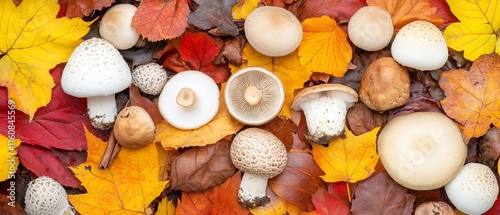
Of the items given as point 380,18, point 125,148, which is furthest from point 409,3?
point 125,148

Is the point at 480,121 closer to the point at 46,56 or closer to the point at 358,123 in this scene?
the point at 358,123

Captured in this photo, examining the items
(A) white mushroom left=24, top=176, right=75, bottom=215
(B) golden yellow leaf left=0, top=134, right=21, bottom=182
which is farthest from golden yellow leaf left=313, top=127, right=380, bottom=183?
(B) golden yellow leaf left=0, top=134, right=21, bottom=182

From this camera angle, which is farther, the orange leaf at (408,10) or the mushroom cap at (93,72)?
the orange leaf at (408,10)

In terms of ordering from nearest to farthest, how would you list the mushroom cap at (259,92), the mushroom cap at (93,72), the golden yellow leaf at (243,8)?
1. the mushroom cap at (93,72)
2. the mushroom cap at (259,92)
3. the golden yellow leaf at (243,8)

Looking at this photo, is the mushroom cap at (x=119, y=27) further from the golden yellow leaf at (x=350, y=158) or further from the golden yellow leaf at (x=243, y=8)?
the golden yellow leaf at (x=350, y=158)

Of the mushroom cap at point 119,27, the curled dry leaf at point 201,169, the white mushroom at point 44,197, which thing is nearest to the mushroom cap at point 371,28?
the curled dry leaf at point 201,169

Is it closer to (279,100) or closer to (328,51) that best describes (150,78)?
(279,100)

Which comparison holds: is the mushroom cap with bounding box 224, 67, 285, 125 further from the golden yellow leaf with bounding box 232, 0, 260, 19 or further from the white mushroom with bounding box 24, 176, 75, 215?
the white mushroom with bounding box 24, 176, 75, 215
